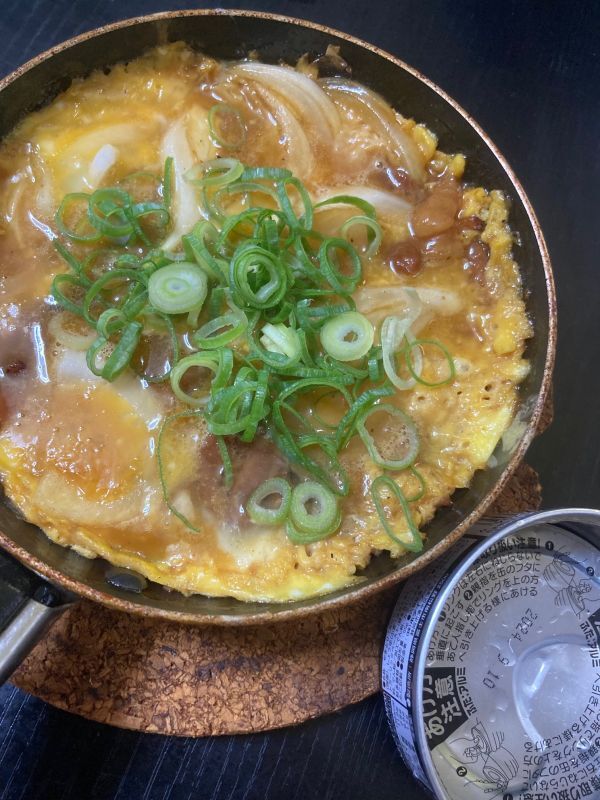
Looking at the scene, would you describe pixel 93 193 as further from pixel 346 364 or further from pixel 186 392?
pixel 346 364

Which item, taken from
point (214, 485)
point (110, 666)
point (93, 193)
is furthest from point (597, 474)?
point (93, 193)

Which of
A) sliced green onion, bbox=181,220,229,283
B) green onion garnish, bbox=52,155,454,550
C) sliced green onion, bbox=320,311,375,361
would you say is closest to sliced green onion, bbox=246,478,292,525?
green onion garnish, bbox=52,155,454,550

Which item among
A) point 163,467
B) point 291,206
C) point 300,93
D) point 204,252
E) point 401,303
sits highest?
point 300,93

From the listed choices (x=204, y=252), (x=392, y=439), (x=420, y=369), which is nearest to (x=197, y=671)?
(x=392, y=439)

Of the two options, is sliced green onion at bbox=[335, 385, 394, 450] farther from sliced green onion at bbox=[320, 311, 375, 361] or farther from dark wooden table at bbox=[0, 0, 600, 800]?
dark wooden table at bbox=[0, 0, 600, 800]

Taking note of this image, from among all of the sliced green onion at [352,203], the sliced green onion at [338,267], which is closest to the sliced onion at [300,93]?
the sliced green onion at [352,203]

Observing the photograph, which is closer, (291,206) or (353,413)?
(353,413)

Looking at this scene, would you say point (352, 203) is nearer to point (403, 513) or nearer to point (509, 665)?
point (403, 513)

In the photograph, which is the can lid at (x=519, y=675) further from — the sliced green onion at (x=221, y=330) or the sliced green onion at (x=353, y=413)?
the sliced green onion at (x=221, y=330)
